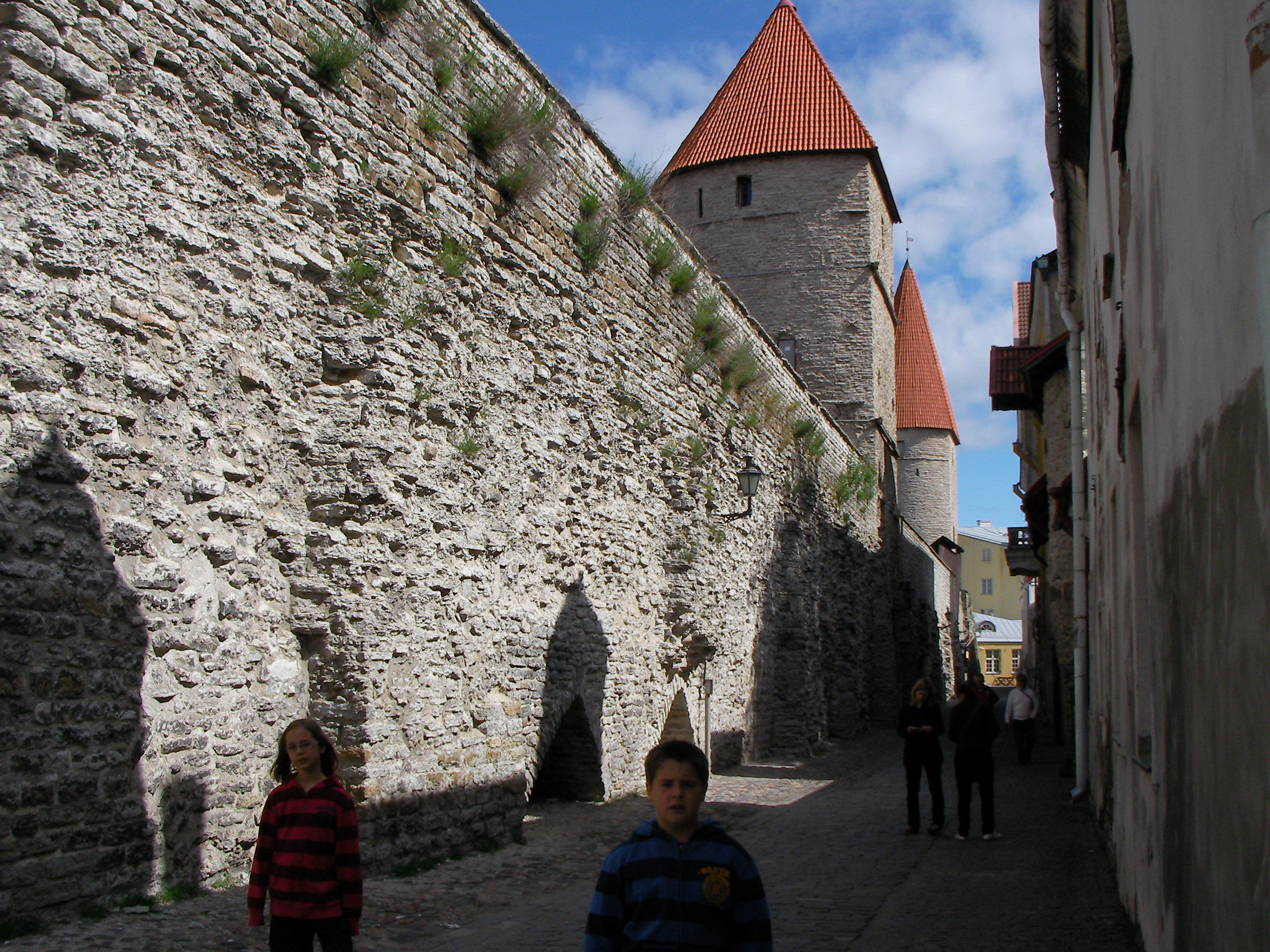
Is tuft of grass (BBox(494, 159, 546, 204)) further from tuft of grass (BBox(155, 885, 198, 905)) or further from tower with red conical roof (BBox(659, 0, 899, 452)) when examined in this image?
tower with red conical roof (BBox(659, 0, 899, 452))

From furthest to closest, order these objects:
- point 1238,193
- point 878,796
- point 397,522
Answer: point 878,796 < point 397,522 < point 1238,193

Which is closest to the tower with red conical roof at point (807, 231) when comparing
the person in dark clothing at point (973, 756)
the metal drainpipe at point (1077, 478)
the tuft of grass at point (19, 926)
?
the metal drainpipe at point (1077, 478)

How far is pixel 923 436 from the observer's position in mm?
42688

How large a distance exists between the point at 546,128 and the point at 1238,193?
7479 millimetres

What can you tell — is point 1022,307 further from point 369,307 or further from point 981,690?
point 369,307

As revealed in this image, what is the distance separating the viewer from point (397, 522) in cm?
700

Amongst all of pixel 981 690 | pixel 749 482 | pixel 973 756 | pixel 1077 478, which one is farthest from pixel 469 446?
pixel 1077 478

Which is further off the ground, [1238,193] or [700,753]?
[1238,193]

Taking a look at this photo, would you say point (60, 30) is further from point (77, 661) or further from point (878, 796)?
point (878, 796)

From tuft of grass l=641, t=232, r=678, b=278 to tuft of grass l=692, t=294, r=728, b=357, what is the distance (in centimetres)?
104

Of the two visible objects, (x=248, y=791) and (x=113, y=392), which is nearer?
(x=113, y=392)

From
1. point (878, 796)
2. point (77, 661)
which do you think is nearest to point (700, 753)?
point (77, 661)

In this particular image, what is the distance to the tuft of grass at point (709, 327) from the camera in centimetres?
1300

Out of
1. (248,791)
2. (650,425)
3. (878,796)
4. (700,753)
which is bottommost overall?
(878,796)
